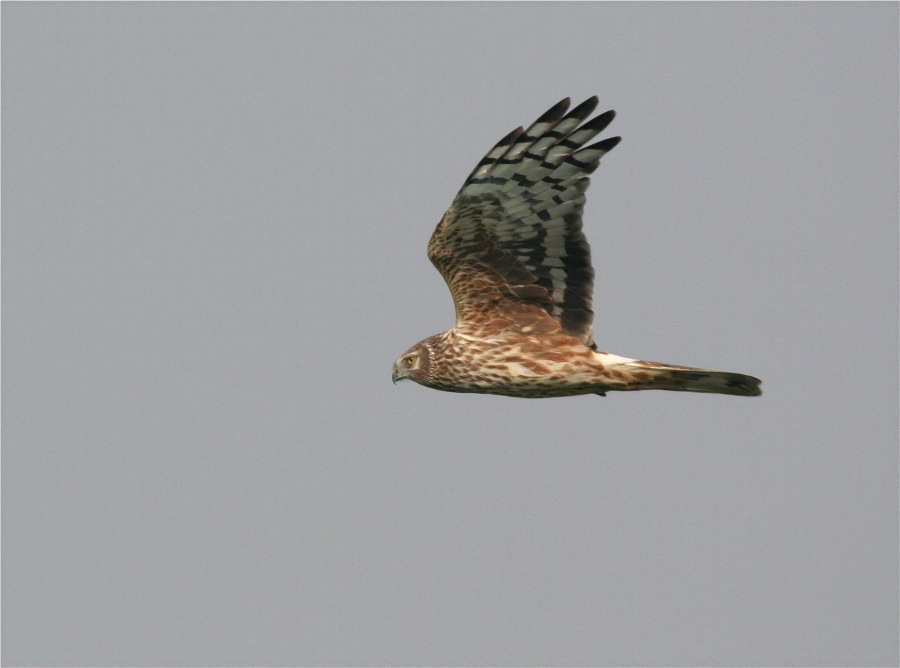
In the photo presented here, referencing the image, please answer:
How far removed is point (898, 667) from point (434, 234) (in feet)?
204

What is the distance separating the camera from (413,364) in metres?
13.6

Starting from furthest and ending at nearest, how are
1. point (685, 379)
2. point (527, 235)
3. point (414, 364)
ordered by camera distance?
1. point (414, 364)
2. point (527, 235)
3. point (685, 379)

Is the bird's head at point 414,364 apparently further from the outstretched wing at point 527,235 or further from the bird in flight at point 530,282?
the outstretched wing at point 527,235

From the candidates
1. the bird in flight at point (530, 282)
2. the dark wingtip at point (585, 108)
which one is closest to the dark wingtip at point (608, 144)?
the bird in flight at point (530, 282)

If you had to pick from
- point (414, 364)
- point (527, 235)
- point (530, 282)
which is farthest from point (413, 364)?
point (527, 235)

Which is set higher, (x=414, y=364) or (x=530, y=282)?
(x=530, y=282)

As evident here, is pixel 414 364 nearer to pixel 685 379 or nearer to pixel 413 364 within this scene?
pixel 413 364

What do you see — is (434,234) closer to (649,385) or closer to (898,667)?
(649,385)

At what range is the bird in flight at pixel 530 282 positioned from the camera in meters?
12.5

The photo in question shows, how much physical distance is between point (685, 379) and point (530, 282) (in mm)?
1408

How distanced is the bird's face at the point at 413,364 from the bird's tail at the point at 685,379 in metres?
1.59

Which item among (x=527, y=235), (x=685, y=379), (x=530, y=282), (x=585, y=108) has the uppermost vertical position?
(x=585, y=108)

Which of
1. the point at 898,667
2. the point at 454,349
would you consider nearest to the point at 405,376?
the point at 454,349

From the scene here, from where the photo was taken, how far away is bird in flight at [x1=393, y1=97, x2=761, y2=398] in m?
12.5
